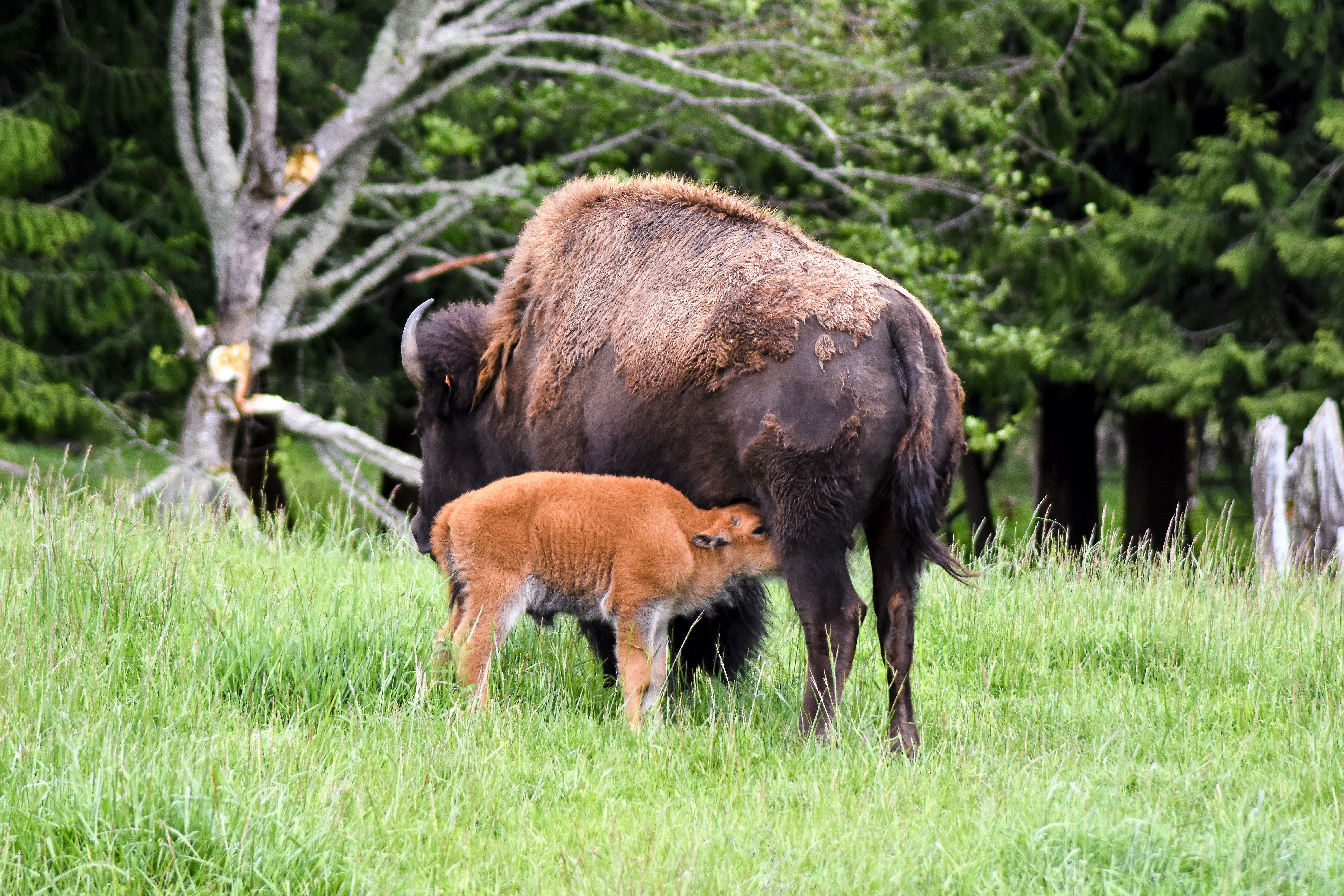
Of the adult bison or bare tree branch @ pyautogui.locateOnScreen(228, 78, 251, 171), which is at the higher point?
bare tree branch @ pyautogui.locateOnScreen(228, 78, 251, 171)

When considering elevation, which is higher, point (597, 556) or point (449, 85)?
point (449, 85)

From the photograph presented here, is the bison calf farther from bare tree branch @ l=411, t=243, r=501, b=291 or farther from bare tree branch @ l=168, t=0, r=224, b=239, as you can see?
bare tree branch @ l=168, t=0, r=224, b=239

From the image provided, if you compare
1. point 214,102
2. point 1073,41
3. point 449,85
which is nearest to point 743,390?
point 449,85

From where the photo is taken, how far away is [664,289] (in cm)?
506

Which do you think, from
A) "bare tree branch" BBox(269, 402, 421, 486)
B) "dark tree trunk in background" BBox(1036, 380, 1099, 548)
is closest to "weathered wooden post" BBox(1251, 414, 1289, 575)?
"bare tree branch" BBox(269, 402, 421, 486)

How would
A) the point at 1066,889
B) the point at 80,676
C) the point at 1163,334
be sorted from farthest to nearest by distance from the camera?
1. the point at 1163,334
2. the point at 80,676
3. the point at 1066,889

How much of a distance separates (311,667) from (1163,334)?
1069 cm

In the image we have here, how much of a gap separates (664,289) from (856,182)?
8817 mm

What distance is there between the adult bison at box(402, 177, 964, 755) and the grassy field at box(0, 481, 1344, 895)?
1.62 ft

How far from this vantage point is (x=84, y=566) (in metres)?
5.03

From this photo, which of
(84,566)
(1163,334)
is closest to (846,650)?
(84,566)

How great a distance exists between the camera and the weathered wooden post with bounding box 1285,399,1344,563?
808 cm

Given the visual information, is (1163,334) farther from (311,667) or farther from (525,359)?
(311,667)

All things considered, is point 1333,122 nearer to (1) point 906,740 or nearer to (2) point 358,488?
(2) point 358,488
